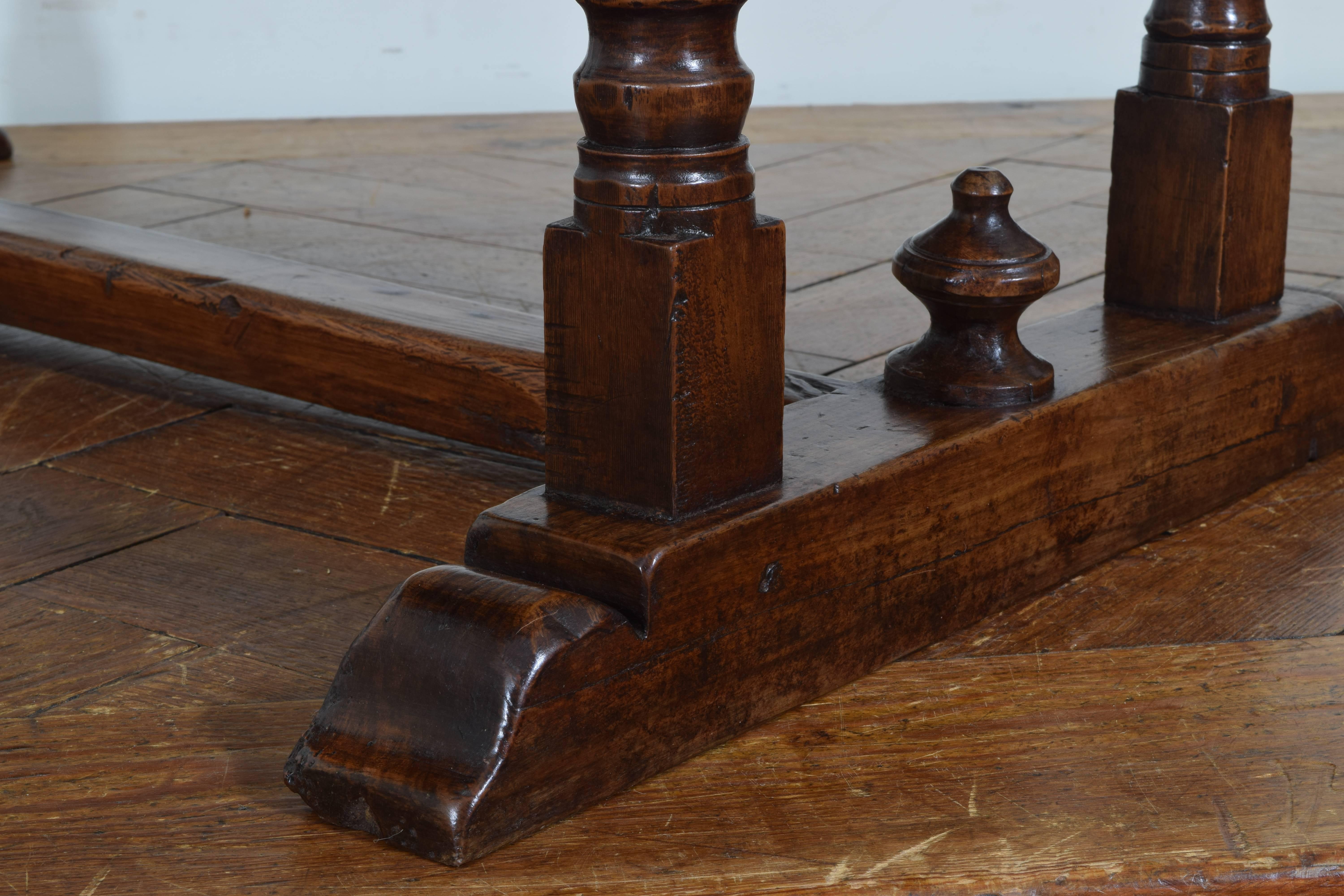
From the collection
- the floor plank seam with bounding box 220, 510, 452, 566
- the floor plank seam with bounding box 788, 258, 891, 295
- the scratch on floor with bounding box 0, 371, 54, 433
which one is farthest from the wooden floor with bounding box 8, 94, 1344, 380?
the scratch on floor with bounding box 0, 371, 54, 433

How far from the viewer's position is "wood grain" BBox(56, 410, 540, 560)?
3.40ft

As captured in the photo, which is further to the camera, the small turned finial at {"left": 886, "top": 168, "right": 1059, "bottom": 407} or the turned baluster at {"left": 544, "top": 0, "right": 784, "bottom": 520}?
the small turned finial at {"left": 886, "top": 168, "right": 1059, "bottom": 407}

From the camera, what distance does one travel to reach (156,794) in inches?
27.3

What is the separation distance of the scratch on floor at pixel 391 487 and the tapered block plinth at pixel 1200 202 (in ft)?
1.79

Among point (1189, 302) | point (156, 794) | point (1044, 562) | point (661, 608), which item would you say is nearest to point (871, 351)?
point (1189, 302)

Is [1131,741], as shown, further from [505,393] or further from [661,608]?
[505,393]

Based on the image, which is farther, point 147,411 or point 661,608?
point 147,411

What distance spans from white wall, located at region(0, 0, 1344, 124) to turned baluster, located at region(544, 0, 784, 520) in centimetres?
242

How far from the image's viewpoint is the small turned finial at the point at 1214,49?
40.3 inches

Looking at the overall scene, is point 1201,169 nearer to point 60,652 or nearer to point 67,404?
point 60,652

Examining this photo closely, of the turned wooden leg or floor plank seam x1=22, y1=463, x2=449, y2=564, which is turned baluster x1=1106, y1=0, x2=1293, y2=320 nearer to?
the turned wooden leg

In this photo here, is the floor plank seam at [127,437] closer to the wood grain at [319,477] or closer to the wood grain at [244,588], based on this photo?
the wood grain at [319,477]

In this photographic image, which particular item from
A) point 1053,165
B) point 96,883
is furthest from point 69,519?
point 1053,165

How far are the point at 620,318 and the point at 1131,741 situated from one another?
1.06ft
